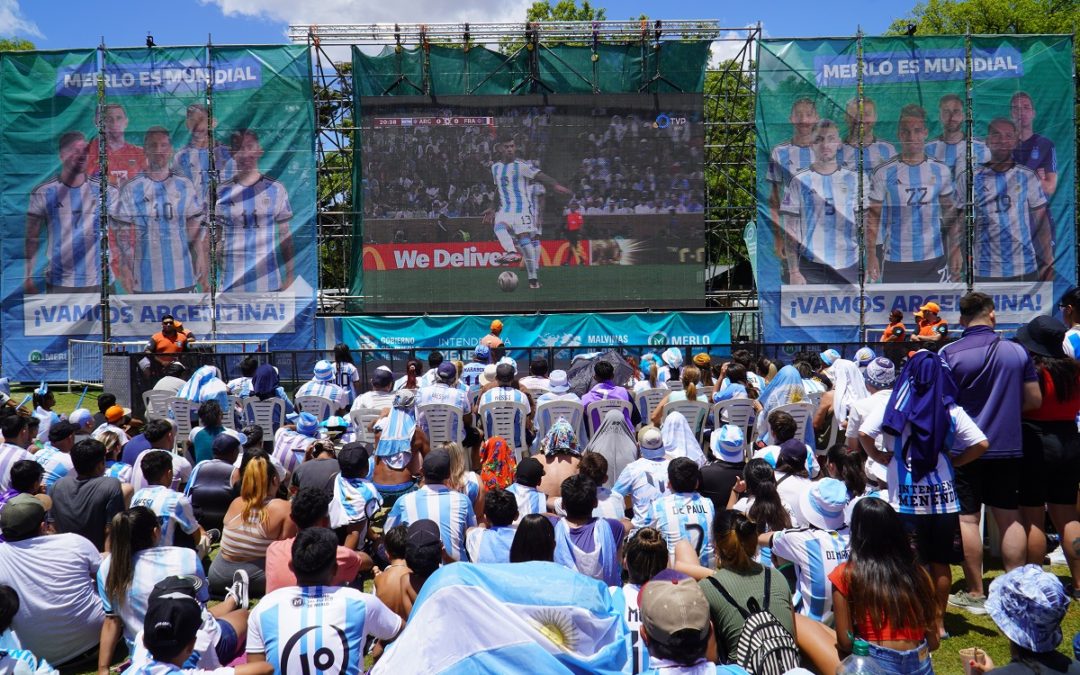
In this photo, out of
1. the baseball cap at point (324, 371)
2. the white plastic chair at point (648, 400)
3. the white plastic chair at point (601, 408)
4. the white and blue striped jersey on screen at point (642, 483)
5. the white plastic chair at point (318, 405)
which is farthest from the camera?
the baseball cap at point (324, 371)

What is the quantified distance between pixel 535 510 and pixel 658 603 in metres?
2.34

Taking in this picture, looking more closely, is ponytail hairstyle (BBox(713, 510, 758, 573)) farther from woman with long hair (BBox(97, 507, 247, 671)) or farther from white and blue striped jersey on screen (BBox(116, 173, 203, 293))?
white and blue striped jersey on screen (BBox(116, 173, 203, 293))

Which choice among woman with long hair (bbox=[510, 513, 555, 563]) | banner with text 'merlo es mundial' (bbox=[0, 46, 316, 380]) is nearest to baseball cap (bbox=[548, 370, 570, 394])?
woman with long hair (bbox=[510, 513, 555, 563])

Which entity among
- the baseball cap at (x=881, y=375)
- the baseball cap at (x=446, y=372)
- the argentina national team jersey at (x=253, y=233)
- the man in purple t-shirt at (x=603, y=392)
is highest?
the argentina national team jersey at (x=253, y=233)

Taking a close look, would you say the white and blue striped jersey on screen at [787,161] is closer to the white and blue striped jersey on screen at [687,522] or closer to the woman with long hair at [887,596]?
the white and blue striped jersey on screen at [687,522]

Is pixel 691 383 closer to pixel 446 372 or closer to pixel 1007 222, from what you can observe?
pixel 446 372

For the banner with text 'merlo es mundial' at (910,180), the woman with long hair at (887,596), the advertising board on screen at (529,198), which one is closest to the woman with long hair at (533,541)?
the woman with long hair at (887,596)

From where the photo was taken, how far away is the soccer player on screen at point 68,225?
17.3 meters

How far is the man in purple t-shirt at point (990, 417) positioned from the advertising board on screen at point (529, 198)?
12274mm

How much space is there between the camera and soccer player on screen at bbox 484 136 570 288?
1681 centimetres

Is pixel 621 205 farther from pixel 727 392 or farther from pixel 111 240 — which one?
pixel 111 240

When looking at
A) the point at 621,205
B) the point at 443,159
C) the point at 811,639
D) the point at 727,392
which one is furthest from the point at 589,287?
the point at 811,639

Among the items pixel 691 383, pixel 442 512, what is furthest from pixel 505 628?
Answer: pixel 691 383

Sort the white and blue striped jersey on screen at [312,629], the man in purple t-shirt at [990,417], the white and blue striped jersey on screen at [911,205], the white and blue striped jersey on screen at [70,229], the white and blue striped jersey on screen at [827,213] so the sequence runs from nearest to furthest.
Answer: the white and blue striped jersey on screen at [312,629] → the man in purple t-shirt at [990,417] → the white and blue striped jersey on screen at [911,205] → the white and blue striped jersey on screen at [827,213] → the white and blue striped jersey on screen at [70,229]
